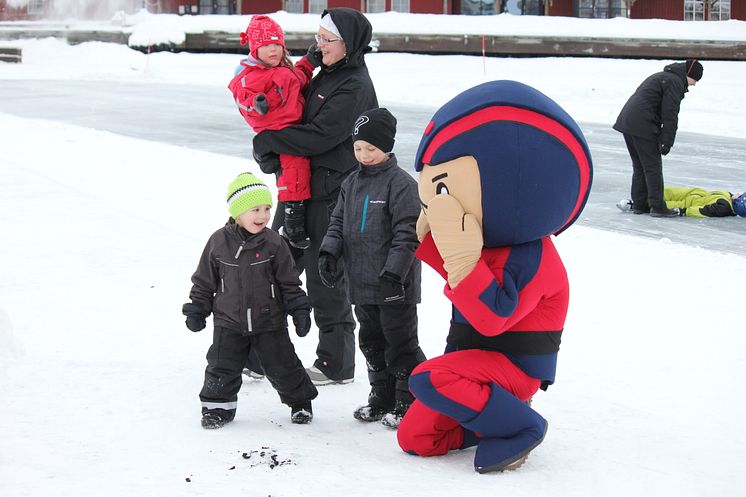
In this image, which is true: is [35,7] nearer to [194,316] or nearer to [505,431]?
[194,316]

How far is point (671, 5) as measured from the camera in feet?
116

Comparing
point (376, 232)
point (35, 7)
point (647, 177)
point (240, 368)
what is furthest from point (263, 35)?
point (35, 7)

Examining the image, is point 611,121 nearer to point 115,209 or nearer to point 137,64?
point 115,209

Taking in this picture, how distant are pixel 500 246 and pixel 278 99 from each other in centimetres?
166

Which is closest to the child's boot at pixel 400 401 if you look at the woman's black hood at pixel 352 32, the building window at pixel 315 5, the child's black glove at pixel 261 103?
the child's black glove at pixel 261 103

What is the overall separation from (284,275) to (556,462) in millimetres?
1458

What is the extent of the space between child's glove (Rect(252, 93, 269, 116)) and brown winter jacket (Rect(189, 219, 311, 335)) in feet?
2.43

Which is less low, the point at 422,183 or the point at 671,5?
the point at 671,5

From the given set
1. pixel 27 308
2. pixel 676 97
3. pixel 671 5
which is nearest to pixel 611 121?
pixel 676 97

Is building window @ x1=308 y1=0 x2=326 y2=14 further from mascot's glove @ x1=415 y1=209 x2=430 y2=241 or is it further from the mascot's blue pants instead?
the mascot's blue pants

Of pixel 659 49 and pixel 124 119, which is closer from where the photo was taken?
pixel 124 119

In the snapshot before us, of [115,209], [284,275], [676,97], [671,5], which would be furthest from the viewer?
[671,5]

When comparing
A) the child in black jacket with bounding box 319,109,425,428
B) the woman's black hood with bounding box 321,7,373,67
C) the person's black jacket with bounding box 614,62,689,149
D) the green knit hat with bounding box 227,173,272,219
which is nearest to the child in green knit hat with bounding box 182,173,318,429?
the green knit hat with bounding box 227,173,272,219

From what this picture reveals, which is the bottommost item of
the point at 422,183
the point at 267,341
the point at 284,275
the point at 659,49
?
the point at 267,341
